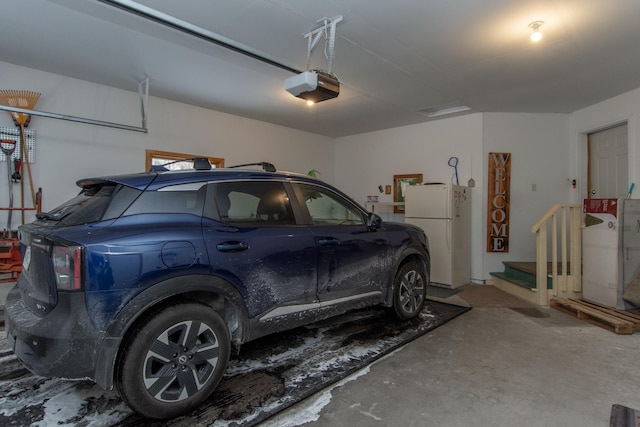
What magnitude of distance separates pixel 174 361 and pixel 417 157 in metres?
5.46

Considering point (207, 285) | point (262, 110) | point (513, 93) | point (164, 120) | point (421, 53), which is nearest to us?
point (207, 285)

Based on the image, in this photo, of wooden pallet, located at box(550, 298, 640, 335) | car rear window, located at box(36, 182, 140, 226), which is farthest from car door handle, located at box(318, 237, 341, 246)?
wooden pallet, located at box(550, 298, 640, 335)

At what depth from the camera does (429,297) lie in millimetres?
4598

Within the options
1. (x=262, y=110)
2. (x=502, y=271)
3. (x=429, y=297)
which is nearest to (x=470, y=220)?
(x=502, y=271)

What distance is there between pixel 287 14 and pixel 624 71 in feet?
12.6

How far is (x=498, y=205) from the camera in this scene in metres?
5.48

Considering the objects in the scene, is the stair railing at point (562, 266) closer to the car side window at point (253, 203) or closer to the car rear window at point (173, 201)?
the car side window at point (253, 203)

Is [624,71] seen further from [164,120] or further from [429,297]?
[164,120]

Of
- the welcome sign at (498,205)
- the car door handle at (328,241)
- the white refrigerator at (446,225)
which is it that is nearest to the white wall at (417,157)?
the welcome sign at (498,205)

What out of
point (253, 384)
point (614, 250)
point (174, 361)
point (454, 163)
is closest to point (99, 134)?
point (174, 361)

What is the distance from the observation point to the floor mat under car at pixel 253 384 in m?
1.89

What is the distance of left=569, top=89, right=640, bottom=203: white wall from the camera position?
173 inches

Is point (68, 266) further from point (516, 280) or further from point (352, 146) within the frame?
point (352, 146)

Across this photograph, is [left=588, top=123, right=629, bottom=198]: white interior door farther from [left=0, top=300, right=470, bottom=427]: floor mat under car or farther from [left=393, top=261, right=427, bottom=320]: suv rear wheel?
[left=0, top=300, right=470, bottom=427]: floor mat under car
